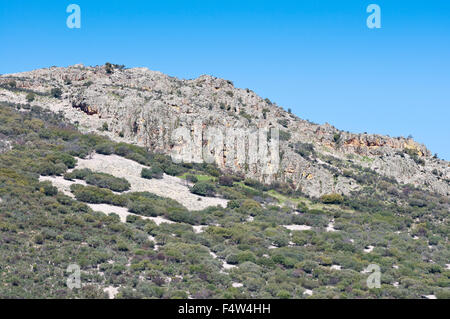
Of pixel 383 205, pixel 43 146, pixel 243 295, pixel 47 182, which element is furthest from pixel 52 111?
pixel 243 295

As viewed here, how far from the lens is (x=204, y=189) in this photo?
7981 cm

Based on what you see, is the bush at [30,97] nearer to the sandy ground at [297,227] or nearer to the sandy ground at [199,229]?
the sandy ground at [199,229]

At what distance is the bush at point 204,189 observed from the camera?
3130 inches

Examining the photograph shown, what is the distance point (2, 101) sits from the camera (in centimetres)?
9519

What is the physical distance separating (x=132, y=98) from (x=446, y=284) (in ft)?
154

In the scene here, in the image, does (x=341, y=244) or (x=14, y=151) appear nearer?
(x=341, y=244)

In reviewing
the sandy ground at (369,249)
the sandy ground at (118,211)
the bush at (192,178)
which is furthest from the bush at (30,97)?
the sandy ground at (369,249)

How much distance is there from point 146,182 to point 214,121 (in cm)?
1436

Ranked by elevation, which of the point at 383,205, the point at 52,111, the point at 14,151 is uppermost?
the point at 52,111

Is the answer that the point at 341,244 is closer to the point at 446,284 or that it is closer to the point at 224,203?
the point at 446,284

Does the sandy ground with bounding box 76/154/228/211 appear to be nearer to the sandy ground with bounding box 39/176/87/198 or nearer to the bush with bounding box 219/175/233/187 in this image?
the bush with bounding box 219/175/233/187

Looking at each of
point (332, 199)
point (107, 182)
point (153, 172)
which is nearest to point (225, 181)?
point (153, 172)

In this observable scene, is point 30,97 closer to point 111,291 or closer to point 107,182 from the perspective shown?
point 107,182
